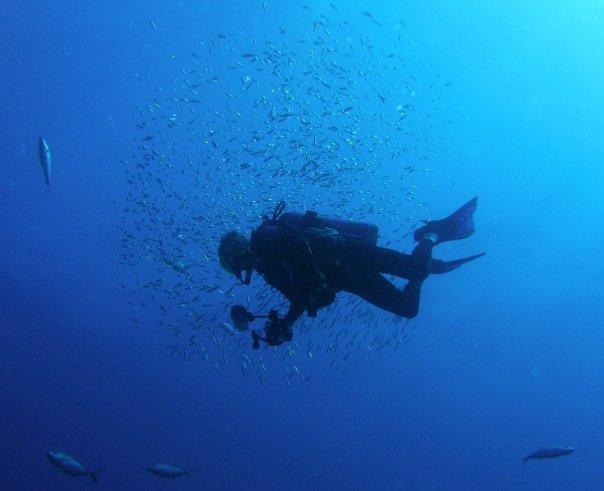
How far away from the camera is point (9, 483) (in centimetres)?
5581

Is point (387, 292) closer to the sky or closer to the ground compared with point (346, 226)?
closer to the ground

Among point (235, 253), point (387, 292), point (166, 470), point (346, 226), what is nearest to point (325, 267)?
point (346, 226)

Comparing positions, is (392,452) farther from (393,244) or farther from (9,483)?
(393,244)

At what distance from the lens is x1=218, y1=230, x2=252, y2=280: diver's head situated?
5.30 m

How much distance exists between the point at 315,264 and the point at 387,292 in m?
1.50

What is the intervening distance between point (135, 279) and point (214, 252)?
1421cm

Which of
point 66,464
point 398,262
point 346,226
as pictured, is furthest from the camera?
point 66,464

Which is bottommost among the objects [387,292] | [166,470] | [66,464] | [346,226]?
[66,464]

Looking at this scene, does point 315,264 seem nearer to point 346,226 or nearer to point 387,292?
point 346,226

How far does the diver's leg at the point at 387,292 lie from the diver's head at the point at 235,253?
1278mm

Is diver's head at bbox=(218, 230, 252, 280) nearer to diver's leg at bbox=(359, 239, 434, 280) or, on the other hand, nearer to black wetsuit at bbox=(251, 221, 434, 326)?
black wetsuit at bbox=(251, 221, 434, 326)

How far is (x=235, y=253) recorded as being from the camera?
5.34 m

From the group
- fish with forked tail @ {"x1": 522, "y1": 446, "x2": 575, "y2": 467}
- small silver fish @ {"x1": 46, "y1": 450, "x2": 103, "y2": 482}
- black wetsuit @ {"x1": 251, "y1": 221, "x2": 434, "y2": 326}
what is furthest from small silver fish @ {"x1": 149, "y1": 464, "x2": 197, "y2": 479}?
black wetsuit @ {"x1": 251, "y1": 221, "x2": 434, "y2": 326}

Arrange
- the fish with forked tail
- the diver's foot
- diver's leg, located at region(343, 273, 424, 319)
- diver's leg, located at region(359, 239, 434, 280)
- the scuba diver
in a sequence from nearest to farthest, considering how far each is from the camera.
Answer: the scuba diver → diver's leg, located at region(359, 239, 434, 280) → diver's leg, located at region(343, 273, 424, 319) → the diver's foot → the fish with forked tail
